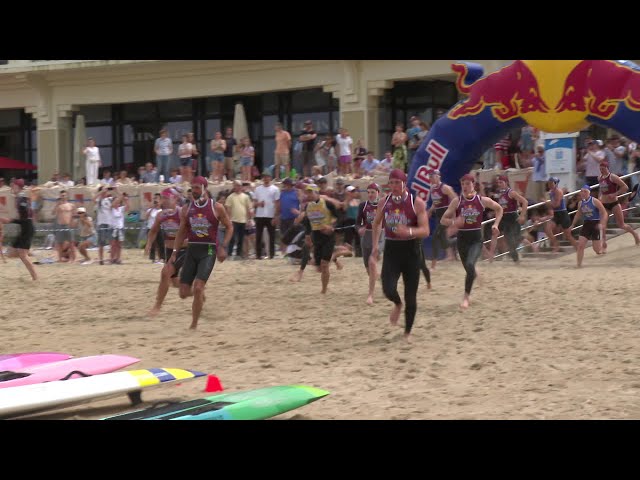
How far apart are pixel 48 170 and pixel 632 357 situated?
87.5 ft

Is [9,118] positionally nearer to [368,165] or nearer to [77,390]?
[368,165]

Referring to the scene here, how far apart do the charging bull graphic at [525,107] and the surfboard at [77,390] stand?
439 inches

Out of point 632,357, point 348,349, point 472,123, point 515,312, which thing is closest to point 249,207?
point 472,123

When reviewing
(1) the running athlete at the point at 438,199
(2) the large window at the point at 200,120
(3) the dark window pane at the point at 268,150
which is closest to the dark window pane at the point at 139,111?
(2) the large window at the point at 200,120

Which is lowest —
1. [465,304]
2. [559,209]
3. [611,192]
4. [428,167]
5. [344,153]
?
[465,304]

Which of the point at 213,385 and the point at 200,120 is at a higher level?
the point at 200,120

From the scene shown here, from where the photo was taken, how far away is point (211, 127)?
102 ft

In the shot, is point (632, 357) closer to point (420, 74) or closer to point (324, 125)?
point (420, 74)

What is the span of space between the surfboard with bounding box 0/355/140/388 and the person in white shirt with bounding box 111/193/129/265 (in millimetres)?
12770

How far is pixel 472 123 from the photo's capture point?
18.5 meters

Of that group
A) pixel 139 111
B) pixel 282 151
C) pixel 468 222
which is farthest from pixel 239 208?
pixel 139 111

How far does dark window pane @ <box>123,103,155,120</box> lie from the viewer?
3219cm

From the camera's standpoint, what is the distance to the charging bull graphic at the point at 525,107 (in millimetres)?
16984

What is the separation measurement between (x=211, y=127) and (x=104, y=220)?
30.9 ft
